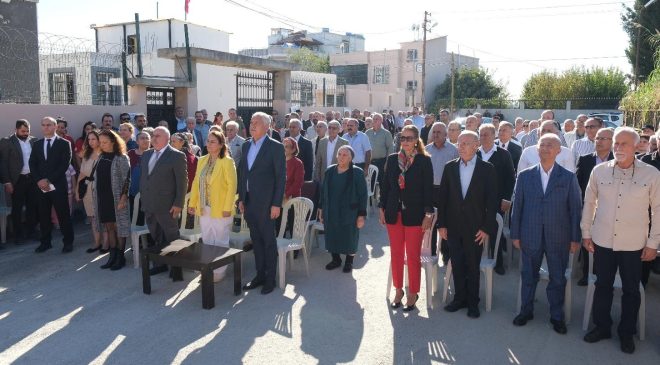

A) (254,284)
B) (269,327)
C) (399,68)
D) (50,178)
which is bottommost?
(269,327)

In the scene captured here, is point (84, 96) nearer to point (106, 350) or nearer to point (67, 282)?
point (67, 282)

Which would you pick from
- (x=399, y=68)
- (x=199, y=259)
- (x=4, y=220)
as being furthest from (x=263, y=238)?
(x=399, y=68)

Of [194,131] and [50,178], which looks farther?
[194,131]

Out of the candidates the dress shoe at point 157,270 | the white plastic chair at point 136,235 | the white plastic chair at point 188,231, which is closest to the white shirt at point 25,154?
the white plastic chair at point 136,235

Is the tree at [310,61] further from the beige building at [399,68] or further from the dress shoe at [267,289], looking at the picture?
the dress shoe at [267,289]

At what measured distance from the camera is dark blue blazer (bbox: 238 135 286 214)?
18.4ft

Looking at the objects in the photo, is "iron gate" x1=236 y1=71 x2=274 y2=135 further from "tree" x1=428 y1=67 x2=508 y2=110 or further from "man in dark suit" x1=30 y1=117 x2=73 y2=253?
"tree" x1=428 y1=67 x2=508 y2=110

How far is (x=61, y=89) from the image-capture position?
10.0m

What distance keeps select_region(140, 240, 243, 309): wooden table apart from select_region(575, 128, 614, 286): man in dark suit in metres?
3.99

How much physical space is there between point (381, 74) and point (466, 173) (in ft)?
146

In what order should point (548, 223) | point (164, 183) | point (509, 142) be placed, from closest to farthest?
point (548, 223), point (164, 183), point (509, 142)

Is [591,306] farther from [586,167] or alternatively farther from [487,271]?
[586,167]

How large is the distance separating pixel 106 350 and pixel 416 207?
3044 mm

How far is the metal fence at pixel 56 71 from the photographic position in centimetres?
885
